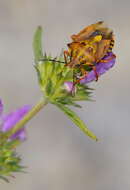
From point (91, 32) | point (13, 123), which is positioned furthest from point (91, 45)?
point (13, 123)

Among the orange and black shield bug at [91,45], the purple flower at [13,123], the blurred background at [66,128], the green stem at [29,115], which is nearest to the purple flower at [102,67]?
the orange and black shield bug at [91,45]

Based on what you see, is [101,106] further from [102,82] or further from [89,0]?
[89,0]

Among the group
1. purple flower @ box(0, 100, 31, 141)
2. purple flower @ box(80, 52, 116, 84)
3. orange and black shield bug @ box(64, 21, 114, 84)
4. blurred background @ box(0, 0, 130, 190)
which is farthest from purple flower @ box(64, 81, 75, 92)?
blurred background @ box(0, 0, 130, 190)

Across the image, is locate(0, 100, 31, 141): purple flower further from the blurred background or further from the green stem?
the blurred background

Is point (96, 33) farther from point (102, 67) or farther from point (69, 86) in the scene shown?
point (69, 86)

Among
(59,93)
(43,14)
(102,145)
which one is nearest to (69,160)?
(102,145)
